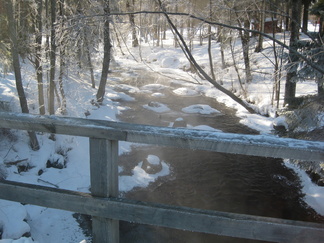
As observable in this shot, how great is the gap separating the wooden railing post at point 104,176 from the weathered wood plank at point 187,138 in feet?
0.30

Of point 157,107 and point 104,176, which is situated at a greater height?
point 104,176

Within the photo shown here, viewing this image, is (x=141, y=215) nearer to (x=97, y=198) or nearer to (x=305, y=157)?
(x=97, y=198)

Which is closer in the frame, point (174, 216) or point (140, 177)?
point (174, 216)

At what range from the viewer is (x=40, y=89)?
10.8m

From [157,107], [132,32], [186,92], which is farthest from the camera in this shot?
[186,92]

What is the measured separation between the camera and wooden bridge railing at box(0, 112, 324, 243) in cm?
185

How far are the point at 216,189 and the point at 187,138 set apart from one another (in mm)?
6725

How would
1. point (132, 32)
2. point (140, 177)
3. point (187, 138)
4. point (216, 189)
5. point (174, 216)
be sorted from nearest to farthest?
point (187, 138) < point (174, 216) < point (132, 32) < point (216, 189) < point (140, 177)

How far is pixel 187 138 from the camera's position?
6.15 feet

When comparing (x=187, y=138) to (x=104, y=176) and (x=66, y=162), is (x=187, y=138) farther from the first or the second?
(x=66, y=162)

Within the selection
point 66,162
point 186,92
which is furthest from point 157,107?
point 66,162

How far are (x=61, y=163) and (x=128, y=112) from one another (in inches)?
289

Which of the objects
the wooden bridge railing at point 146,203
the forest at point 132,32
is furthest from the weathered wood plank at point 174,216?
the forest at point 132,32

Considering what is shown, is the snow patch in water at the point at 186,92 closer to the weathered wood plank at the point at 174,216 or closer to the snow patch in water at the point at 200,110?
the snow patch in water at the point at 200,110
